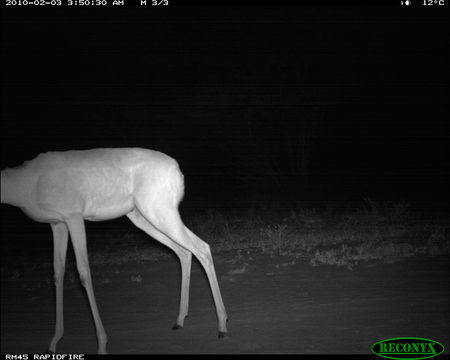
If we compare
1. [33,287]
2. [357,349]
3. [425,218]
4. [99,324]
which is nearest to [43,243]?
[33,287]

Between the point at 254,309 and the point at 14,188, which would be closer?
the point at 14,188

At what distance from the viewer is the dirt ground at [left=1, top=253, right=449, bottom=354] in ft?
20.1

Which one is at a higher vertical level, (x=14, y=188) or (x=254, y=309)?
(x=14, y=188)

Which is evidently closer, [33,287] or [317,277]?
[317,277]

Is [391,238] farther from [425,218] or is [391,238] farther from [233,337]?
[233,337]

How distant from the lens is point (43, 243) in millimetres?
19969

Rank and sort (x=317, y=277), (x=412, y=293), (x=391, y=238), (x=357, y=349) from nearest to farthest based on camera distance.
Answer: (x=357, y=349) < (x=412, y=293) < (x=317, y=277) < (x=391, y=238)

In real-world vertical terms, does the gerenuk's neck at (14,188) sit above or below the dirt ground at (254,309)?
above

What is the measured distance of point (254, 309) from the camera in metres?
7.32

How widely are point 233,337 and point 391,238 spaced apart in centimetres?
537

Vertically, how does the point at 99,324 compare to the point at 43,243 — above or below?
above

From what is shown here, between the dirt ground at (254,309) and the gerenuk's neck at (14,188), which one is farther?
the gerenuk's neck at (14,188)

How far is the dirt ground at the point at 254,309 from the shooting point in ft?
20.1

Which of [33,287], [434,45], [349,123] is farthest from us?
[349,123]
